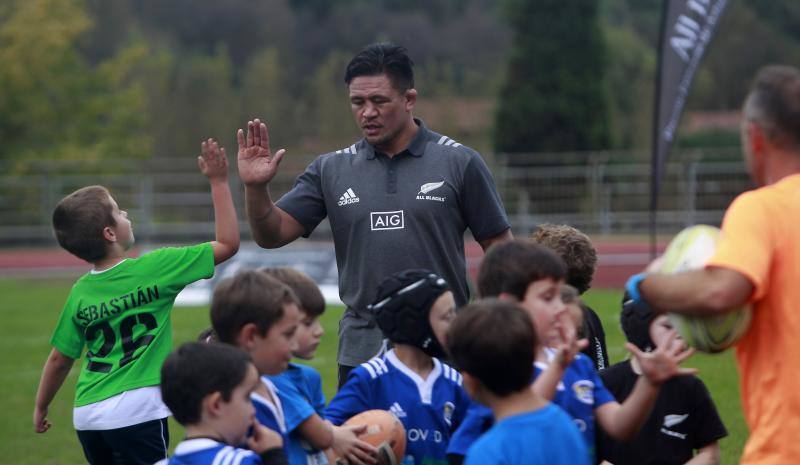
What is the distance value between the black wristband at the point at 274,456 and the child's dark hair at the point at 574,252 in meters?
1.66

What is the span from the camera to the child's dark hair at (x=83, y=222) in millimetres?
5090

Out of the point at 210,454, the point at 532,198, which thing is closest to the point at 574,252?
the point at 210,454

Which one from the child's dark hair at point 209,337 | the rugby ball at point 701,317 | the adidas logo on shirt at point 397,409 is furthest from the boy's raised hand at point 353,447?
the rugby ball at point 701,317

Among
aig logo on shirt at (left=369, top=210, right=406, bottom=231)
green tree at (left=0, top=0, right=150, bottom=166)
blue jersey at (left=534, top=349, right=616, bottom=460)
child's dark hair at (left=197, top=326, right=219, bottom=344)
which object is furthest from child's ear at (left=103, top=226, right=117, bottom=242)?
green tree at (left=0, top=0, right=150, bottom=166)

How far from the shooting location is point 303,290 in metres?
4.19

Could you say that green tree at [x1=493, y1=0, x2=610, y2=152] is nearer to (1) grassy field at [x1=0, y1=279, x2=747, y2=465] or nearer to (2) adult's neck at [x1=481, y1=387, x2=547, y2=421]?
(1) grassy field at [x1=0, y1=279, x2=747, y2=465]

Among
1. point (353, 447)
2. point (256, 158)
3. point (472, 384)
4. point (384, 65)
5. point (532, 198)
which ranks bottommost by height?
point (532, 198)

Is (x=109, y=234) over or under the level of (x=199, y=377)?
over

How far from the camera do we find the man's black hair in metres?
5.29

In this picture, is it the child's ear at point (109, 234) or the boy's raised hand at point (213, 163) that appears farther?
the child's ear at point (109, 234)

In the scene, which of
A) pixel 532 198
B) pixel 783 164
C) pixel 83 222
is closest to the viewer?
pixel 783 164

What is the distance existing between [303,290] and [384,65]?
4.87ft

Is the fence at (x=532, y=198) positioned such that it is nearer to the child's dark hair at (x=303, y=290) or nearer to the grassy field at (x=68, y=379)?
the grassy field at (x=68, y=379)

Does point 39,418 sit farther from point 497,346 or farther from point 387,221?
point 497,346
